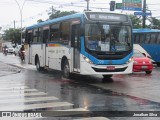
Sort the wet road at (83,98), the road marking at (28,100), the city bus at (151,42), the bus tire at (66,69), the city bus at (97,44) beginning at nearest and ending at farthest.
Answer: the wet road at (83,98) → the road marking at (28,100) → the city bus at (97,44) → the bus tire at (66,69) → the city bus at (151,42)

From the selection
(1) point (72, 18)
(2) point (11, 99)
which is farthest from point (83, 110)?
(1) point (72, 18)

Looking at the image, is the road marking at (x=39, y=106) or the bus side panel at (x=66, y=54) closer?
the road marking at (x=39, y=106)

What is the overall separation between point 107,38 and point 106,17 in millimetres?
1022

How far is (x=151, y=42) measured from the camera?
32375 mm

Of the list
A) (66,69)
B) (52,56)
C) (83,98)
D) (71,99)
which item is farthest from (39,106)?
(52,56)

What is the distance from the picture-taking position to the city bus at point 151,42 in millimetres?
31688

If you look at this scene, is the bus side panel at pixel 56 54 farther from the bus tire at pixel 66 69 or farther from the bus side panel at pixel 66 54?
Answer: the bus tire at pixel 66 69

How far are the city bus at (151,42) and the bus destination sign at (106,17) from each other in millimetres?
14697

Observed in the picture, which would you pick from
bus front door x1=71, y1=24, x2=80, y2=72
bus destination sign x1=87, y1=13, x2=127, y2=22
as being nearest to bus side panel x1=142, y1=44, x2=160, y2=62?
bus destination sign x1=87, y1=13, x2=127, y2=22

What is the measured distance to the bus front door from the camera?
55.3 feet

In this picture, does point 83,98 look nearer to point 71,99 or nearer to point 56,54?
point 71,99

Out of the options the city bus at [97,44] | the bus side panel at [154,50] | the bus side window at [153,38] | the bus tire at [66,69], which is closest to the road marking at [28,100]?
the city bus at [97,44]

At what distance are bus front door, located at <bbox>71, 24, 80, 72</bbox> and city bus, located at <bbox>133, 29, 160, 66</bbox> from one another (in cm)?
1535

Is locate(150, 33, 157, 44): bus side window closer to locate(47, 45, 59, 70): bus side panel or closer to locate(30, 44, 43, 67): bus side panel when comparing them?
locate(30, 44, 43, 67): bus side panel
